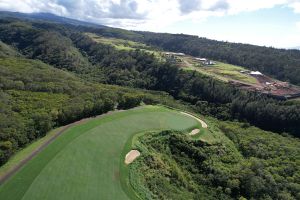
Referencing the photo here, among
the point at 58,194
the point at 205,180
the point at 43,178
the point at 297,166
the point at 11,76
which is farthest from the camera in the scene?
the point at 11,76

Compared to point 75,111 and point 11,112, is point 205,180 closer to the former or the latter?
point 75,111

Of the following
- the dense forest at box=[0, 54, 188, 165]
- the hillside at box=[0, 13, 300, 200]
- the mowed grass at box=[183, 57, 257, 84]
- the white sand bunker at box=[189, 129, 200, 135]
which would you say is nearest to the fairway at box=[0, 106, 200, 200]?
the hillside at box=[0, 13, 300, 200]

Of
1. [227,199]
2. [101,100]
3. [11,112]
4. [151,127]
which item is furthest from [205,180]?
[11,112]

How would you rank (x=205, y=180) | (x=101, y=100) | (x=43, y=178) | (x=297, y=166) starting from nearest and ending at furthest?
(x=43, y=178)
(x=205, y=180)
(x=297, y=166)
(x=101, y=100)

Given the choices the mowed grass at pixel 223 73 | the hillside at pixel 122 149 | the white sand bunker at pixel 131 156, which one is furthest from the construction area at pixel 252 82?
the white sand bunker at pixel 131 156

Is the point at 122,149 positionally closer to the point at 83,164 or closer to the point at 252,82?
the point at 83,164

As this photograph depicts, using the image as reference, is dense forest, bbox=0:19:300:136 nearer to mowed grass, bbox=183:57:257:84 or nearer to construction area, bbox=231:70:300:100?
construction area, bbox=231:70:300:100

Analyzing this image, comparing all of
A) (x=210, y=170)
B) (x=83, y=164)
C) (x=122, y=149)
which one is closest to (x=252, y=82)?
(x=210, y=170)

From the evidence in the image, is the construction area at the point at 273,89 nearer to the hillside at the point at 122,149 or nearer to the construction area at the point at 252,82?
the construction area at the point at 252,82

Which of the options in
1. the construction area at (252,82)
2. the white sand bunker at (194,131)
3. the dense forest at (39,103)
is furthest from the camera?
the construction area at (252,82)
